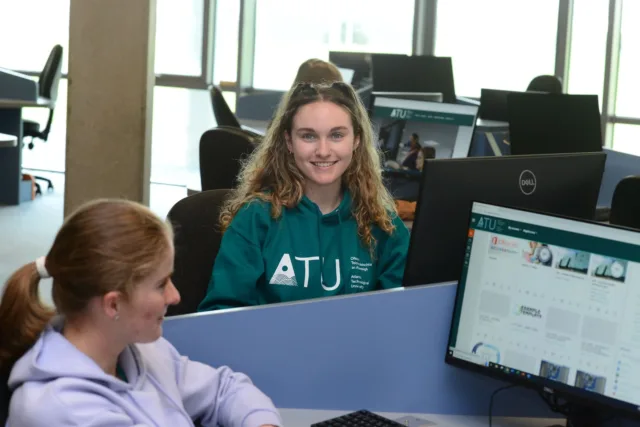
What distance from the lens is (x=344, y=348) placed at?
1619 millimetres

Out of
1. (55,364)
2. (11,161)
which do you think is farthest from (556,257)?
(11,161)

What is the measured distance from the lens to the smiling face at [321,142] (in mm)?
2143

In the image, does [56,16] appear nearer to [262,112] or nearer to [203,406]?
[262,112]

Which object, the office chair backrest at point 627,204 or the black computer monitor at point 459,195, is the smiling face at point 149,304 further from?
the office chair backrest at point 627,204

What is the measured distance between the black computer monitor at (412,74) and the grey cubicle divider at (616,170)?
3.50ft

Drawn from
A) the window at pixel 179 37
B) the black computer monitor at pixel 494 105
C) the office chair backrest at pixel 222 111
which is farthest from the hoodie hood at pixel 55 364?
the window at pixel 179 37

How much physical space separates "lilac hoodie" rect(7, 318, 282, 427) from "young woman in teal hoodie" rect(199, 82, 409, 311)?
465 mm

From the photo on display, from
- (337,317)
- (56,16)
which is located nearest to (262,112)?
(56,16)

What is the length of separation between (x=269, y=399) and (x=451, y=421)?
12.6 inches

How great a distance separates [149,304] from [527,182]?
0.77 metres

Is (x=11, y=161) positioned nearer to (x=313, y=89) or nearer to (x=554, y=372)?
(x=313, y=89)

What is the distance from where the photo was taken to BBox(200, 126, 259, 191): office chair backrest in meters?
3.22

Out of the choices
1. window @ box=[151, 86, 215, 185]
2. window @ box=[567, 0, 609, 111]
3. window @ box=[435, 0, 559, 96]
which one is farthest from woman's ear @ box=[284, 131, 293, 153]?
window @ box=[151, 86, 215, 185]

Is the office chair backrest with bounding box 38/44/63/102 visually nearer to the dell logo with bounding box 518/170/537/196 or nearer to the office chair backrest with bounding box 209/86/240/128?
the office chair backrest with bounding box 209/86/240/128
